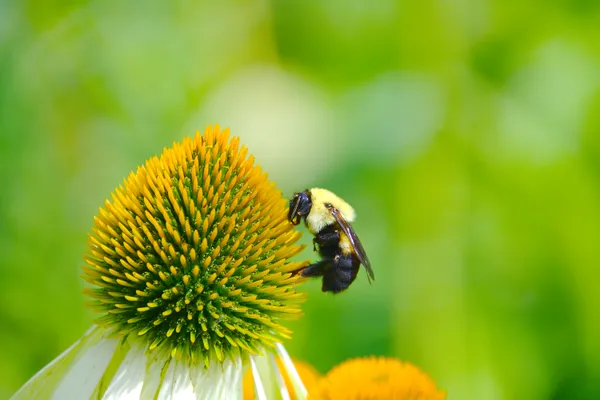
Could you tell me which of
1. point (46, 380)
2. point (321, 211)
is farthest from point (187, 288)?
point (321, 211)

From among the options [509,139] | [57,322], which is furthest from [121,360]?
[509,139]

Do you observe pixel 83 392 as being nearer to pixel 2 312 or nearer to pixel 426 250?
pixel 2 312

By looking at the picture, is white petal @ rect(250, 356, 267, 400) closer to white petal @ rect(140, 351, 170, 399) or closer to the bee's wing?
white petal @ rect(140, 351, 170, 399)

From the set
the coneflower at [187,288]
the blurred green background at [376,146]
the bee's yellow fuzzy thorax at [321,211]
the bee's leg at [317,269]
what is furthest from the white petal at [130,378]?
the blurred green background at [376,146]

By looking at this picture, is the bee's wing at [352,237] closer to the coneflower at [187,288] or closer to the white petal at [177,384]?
the coneflower at [187,288]

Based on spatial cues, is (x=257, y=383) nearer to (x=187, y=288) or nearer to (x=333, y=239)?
(x=187, y=288)
